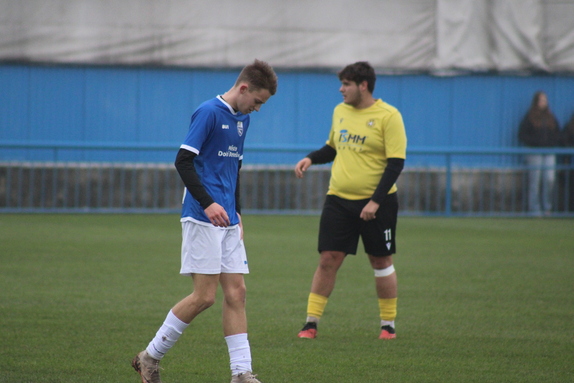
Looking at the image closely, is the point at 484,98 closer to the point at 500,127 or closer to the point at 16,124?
the point at 500,127

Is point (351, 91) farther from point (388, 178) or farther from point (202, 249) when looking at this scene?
point (202, 249)

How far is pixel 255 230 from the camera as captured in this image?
14.5m

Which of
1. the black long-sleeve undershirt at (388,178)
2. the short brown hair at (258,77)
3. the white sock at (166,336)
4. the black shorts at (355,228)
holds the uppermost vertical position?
the short brown hair at (258,77)

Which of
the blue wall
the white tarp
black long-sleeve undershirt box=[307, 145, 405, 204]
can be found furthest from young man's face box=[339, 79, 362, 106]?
the white tarp

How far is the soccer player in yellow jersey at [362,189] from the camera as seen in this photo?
646 cm

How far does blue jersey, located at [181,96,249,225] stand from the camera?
188 inches

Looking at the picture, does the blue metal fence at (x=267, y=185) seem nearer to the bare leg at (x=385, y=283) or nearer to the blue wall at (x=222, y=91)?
the blue wall at (x=222, y=91)

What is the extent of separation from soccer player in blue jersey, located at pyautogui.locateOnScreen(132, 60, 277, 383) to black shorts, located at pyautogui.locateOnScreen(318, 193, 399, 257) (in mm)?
1753

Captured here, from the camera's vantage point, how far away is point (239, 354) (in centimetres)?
483

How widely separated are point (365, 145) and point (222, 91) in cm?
1320

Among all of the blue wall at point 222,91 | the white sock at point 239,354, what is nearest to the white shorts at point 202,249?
the white sock at point 239,354

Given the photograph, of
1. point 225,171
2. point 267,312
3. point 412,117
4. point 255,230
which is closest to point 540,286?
point 267,312

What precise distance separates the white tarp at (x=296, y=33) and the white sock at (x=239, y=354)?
15330mm

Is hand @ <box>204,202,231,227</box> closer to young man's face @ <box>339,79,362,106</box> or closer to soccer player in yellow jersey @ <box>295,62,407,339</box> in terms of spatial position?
soccer player in yellow jersey @ <box>295,62,407,339</box>
